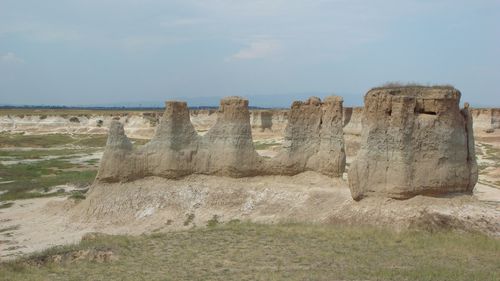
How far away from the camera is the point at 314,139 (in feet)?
73.7

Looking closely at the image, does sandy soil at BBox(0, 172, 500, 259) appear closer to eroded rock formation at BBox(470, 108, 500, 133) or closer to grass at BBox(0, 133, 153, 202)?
grass at BBox(0, 133, 153, 202)

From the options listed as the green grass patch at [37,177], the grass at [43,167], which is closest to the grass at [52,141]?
the grass at [43,167]

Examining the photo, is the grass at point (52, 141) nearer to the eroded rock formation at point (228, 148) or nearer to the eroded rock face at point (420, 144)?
the eroded rock formation at point (228, 148)

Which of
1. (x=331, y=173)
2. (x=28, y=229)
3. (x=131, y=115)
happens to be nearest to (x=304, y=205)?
(x=331, y=173)

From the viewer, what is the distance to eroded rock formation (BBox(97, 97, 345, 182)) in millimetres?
22016

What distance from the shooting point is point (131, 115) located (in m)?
82.2

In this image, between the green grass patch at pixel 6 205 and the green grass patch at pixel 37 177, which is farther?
the green grass patch at pixel 37 177

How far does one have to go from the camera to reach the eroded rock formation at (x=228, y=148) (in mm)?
22016

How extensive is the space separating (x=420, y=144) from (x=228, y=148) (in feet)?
29.5

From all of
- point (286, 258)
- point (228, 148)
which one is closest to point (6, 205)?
point (228, 148)

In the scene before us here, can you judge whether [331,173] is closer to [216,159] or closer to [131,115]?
[216,159]

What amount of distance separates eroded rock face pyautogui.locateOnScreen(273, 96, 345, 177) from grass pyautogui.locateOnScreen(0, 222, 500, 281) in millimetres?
5080

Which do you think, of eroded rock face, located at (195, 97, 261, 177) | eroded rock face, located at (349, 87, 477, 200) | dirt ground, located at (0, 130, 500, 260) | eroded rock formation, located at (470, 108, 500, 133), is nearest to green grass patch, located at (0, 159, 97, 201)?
dirt ground, located at (0, 130, 500, 260)

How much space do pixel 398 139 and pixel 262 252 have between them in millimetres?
5642
